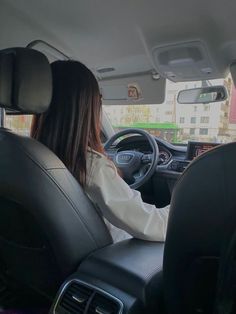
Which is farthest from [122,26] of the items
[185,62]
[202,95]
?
[202,95]

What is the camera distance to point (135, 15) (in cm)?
175

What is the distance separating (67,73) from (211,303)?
87 centimetres

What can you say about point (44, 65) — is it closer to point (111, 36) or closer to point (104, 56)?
point (111, 36)

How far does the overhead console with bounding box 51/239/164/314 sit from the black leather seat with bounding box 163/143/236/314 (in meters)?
0.07

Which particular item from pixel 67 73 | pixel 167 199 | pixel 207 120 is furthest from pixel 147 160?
pixel 67 73

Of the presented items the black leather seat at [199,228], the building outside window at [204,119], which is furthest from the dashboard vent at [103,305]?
the building outside window at [204,119]

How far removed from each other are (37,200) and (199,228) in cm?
48

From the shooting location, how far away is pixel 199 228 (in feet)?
2.56

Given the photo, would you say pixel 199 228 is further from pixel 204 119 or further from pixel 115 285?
pixel 204 119

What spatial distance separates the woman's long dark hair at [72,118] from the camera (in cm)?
119

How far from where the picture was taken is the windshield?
2007 mm

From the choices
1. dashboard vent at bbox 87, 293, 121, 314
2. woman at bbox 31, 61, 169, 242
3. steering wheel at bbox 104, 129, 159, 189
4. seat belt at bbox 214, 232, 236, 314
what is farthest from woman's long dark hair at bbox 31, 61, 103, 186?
steering wheel at bbox 104, 129, 159, 189

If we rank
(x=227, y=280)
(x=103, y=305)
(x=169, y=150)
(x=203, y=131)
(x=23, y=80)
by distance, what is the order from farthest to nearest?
(x=169, y=150) < (x=203, y=131) < (x=23, y=80) < (x=103, y=305) < (x=227, y=280)

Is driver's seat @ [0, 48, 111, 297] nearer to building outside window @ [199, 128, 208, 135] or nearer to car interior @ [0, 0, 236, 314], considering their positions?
car interior @ [0, 0, 236, 314]
